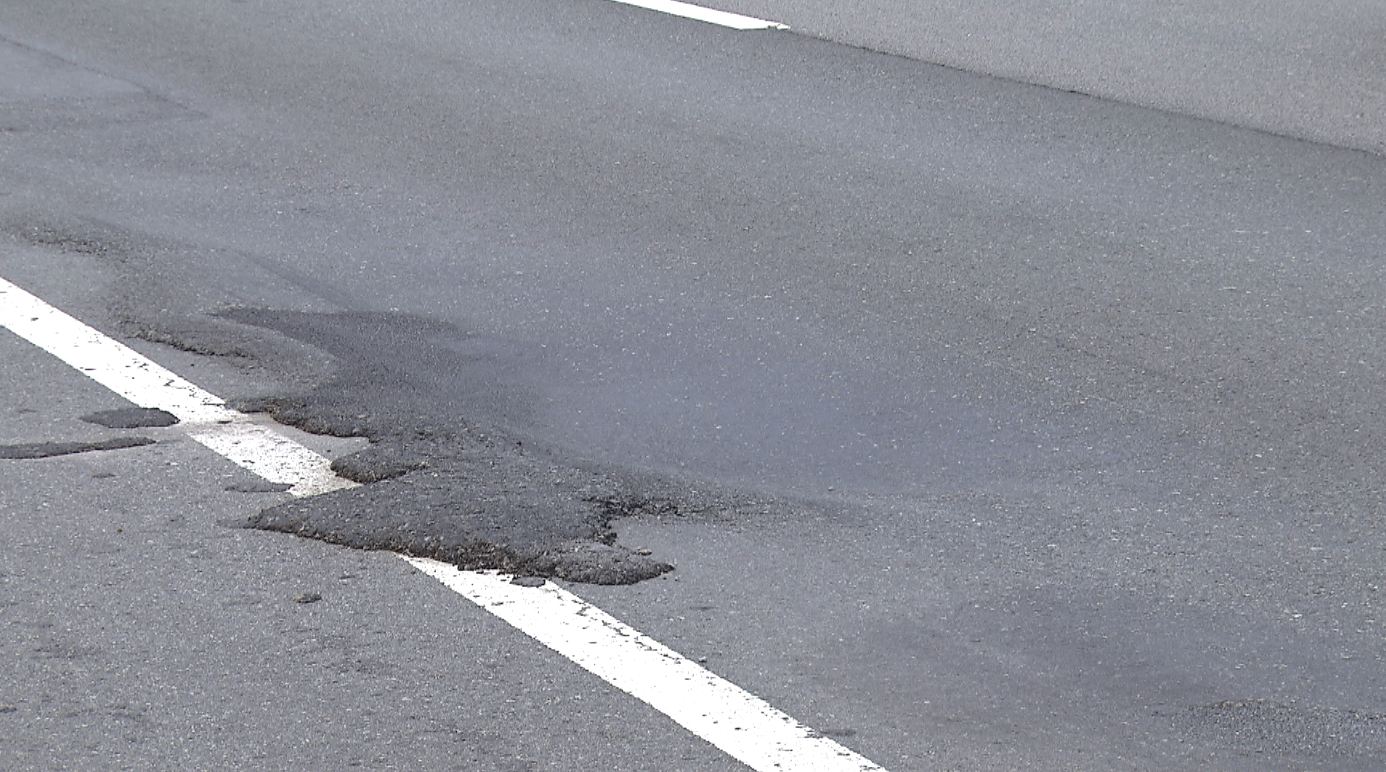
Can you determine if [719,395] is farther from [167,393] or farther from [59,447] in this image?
[59,447]

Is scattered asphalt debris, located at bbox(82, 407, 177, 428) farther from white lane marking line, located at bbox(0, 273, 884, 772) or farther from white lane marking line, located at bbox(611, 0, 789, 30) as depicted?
white lane marking line, located at bbox(611, 0, 789, 30)

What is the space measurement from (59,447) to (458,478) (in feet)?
3.86

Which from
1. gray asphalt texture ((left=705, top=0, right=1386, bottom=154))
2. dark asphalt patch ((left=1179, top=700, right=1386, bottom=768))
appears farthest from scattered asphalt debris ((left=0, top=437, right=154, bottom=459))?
gray asphalt texture ((left=705, top=0, right=1386, bottom=154))

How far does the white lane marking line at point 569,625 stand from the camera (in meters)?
4.17

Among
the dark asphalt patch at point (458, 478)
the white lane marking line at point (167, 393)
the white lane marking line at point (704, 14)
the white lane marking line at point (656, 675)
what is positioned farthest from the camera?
the white lane marking line at point (704, 14)

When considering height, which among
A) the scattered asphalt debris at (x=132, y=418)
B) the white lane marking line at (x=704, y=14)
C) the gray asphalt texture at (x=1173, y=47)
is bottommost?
the scattered asphalt debris at (x=132, y=418)

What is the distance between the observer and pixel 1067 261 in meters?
7.75

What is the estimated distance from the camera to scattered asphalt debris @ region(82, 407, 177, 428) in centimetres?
588

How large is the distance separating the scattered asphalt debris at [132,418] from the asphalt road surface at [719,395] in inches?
3.3

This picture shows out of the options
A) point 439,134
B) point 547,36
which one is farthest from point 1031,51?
point 439,134

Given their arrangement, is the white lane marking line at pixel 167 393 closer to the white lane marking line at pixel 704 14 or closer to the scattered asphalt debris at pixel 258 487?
the scattered asphalt debris at pixel 258 487

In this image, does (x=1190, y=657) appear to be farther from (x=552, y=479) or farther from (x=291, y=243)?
(x=291, y=243)

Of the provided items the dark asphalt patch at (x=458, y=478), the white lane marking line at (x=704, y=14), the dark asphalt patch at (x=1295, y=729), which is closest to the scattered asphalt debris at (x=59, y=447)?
the dark asphalt patch at (x=458, y=478)

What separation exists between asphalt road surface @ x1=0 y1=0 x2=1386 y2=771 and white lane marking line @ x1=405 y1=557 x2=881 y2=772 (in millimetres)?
57
